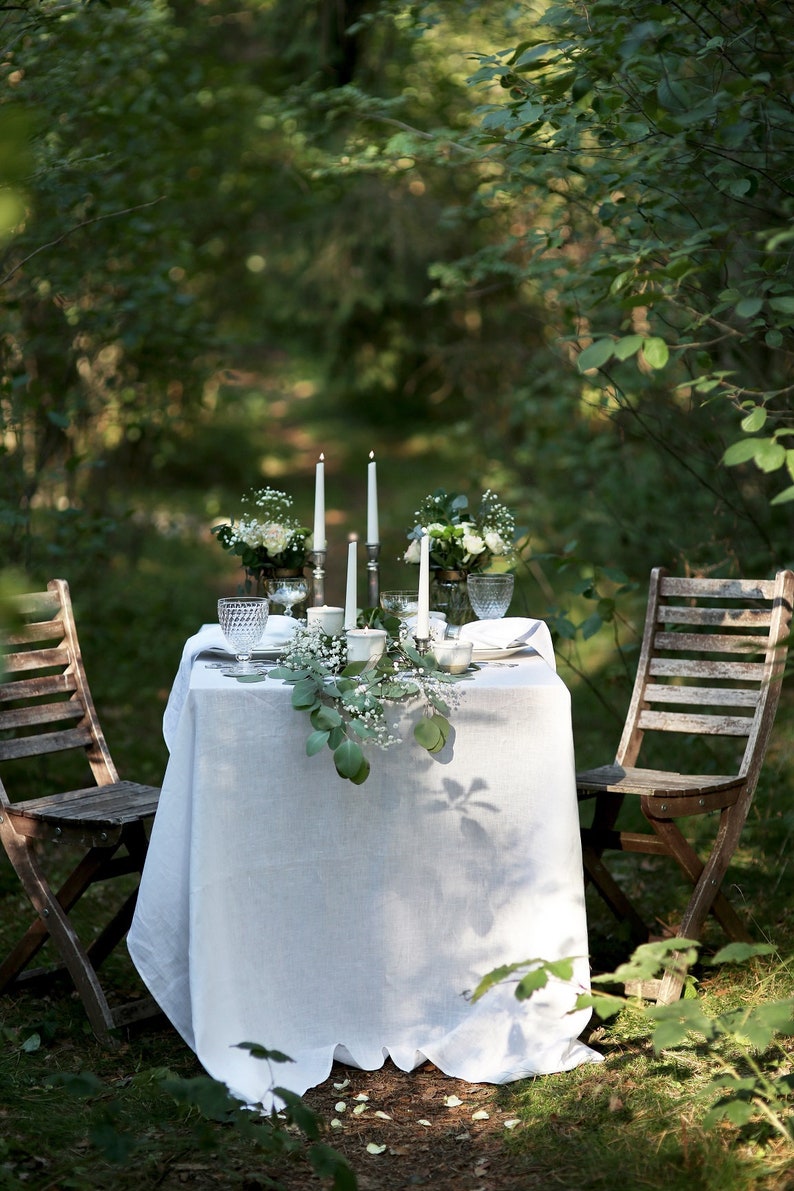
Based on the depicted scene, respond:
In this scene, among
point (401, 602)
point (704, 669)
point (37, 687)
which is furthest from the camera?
point (704, 669)

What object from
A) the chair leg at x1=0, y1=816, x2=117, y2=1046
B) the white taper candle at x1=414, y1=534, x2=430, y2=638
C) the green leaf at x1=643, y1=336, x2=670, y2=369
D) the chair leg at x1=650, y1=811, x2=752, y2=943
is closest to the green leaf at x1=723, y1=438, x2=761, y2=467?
the green leaf at x1=643, y1=336, x2=670, y2=369

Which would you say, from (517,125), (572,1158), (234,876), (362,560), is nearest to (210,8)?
(362,560)

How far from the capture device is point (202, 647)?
129 inches

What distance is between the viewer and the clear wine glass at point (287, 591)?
3494mm

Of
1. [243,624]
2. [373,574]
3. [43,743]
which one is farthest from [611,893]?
[43,743]

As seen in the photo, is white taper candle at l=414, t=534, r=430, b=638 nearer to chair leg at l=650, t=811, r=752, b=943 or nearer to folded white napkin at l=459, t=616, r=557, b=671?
folded white napkin at l=459, t=616, r=557, b=671

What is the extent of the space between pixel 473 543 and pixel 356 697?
0.76 m

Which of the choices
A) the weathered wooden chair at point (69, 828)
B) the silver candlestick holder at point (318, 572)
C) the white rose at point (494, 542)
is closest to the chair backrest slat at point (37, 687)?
the weathered wooden chair at point (69, 828)

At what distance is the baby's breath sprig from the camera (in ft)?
9.15

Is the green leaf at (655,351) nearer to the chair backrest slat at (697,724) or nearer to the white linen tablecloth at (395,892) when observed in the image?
the white linen tablecloth at (395,892)

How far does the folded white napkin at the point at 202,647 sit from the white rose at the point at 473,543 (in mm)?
544

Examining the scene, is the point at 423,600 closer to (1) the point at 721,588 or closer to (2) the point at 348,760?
(2) the point at 348,760

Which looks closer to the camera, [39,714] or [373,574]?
[373,574]

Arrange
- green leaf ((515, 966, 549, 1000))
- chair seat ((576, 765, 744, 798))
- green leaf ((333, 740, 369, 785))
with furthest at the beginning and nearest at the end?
1. chair seat ((576, 765, 744, 798))
2. green leaf ((333, 740, 369, 785))
3. green leaf ((515, 966, 549, 1000))
